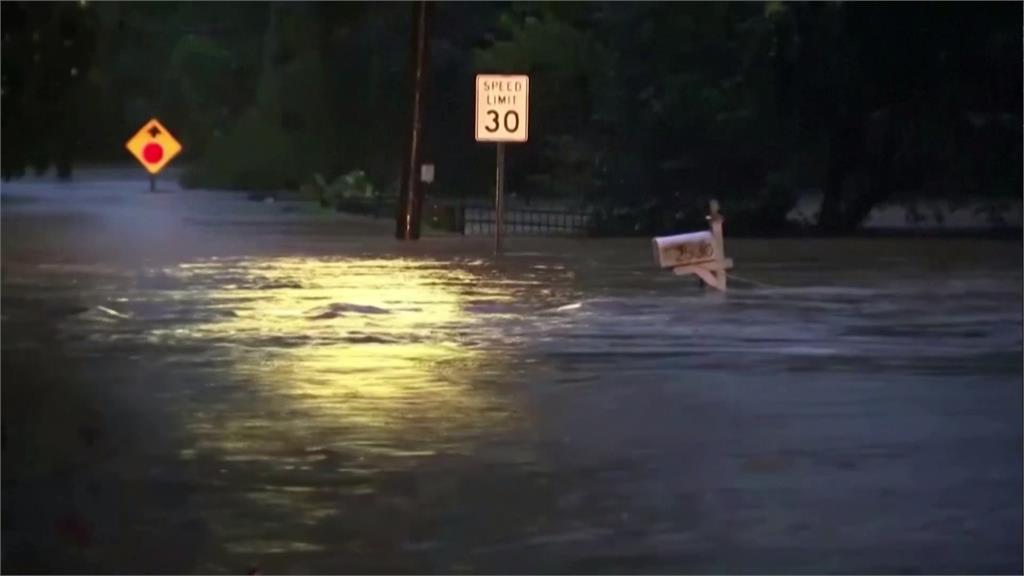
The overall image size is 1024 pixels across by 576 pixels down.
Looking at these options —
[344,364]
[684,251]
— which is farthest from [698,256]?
[344,364]

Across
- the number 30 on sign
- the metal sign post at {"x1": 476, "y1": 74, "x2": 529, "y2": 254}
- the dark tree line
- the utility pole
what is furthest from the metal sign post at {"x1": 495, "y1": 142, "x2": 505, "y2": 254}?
the dark tree line

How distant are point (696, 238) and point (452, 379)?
770 cm

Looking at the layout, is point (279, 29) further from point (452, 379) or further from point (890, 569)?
point (890, 569)

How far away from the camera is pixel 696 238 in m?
20.5

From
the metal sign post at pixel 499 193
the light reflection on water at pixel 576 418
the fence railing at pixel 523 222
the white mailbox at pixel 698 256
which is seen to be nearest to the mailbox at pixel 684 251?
the white mailbox at pixel 698 256

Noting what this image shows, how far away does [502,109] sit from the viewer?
82.8 ft

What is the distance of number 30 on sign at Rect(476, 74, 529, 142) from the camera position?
2519cm

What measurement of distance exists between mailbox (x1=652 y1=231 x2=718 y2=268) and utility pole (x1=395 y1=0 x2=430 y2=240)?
10690 millimetres

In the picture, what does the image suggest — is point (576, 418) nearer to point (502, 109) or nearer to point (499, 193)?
point (502, 109)

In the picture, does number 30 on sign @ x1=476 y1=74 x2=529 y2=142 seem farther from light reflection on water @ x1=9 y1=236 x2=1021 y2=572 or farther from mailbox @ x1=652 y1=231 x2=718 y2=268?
mailbox @ x1=652 y1=231 x2=718 y2=268

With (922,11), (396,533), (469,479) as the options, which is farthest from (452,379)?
(922,11)

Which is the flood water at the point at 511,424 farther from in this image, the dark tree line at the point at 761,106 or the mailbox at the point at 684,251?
the dark tree line at the point at 761,106

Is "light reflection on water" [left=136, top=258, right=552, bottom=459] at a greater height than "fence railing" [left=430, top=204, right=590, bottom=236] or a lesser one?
lesser

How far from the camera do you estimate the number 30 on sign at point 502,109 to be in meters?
25.2
